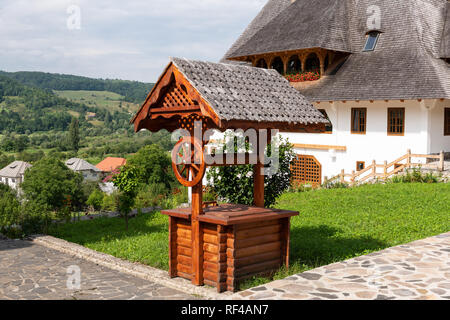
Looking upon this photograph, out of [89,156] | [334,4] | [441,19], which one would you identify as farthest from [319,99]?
[89,156]

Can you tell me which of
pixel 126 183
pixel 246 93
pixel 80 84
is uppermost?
pixel 80 84

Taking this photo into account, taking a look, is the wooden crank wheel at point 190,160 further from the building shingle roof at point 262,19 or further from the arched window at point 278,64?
the building shingle roof at point 262,19

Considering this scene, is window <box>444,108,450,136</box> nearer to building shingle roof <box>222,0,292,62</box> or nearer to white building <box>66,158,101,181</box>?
building shingle roof <box>222,0,292,62</box>

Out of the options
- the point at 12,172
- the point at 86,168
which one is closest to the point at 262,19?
the point at 12,172

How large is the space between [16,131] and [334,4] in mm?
90459

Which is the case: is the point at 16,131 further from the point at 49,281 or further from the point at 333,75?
the point at 49,281

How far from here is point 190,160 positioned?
302 inches

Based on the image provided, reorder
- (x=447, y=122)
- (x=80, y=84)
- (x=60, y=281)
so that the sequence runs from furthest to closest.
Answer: (x=80, y=84) < (x=447, y=122) < (x=60, y=281)

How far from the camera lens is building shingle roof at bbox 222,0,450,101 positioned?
21.4 meters

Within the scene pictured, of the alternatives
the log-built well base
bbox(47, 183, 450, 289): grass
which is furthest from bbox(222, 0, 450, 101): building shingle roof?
the log-built well base

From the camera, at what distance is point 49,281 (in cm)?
816

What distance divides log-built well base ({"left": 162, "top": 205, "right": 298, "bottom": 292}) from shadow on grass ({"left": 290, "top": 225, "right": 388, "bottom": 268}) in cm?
75

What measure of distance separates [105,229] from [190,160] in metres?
8.14

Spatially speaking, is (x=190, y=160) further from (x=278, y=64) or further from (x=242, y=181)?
(x=278, y=64)
